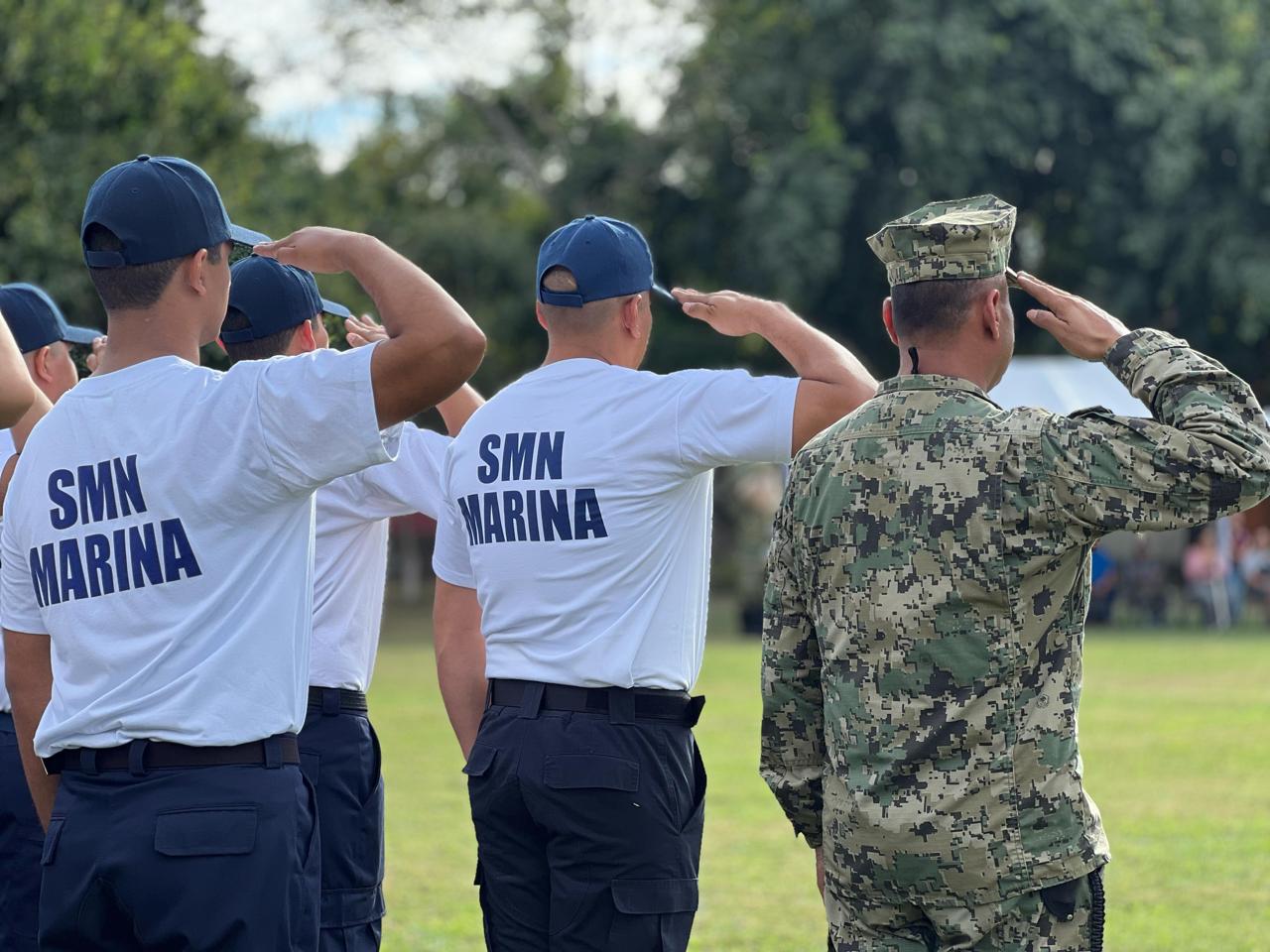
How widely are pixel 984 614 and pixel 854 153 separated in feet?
94.8

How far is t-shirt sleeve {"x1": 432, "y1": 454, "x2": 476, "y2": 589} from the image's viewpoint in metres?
4.80

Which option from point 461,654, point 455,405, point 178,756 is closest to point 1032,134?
point 455,405

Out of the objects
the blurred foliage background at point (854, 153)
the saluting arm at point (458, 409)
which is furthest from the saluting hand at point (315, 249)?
the blurred foliage background at point (854, 153)

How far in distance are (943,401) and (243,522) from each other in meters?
1.48

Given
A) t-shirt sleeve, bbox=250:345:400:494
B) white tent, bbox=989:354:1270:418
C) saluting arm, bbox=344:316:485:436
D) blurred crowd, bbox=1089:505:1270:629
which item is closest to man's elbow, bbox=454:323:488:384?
t-shirt sleeve, bbox=250:345:400:494

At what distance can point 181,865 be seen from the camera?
3340mm

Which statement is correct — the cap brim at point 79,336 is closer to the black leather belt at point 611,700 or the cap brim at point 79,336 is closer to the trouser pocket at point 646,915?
the black leather belt at point 611,700

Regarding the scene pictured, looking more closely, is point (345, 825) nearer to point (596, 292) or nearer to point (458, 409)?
point (458, 409)

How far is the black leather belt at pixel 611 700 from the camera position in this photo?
14.1ft

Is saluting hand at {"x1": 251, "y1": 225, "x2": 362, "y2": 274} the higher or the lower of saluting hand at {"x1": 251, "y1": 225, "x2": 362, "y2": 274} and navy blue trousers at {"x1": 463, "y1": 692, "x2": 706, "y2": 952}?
the higher

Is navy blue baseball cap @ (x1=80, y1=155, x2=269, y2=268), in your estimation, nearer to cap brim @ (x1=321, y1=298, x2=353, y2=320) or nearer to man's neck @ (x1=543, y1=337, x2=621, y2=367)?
man's neck @ (x1=543, y1=337, x2=621, y2=367)

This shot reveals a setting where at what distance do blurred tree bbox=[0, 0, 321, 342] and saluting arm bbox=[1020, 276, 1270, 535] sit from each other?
71.4 ft

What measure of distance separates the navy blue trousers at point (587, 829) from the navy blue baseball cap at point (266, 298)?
1.41m

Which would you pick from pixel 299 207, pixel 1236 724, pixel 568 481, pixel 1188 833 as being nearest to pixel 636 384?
pixel 568 481
